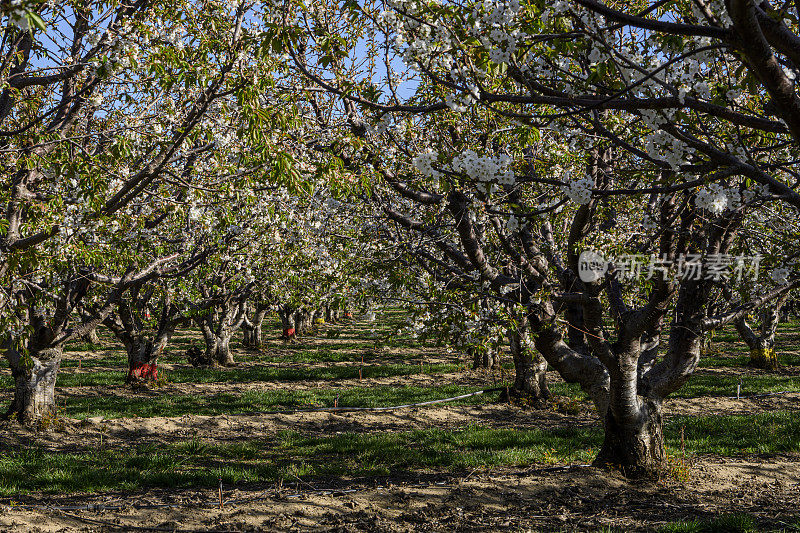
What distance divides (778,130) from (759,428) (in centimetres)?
914

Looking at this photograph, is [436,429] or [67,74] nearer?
[67,74]

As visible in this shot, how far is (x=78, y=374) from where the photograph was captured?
18828mm

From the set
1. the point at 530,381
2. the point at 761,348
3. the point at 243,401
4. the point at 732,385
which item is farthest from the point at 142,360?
the point at 761,348

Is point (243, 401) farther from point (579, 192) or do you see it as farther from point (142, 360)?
point (579, 192)

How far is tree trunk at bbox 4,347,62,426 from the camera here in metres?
11.2

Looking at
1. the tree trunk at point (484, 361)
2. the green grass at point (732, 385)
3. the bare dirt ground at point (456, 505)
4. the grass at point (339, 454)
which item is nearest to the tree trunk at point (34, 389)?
the grass at point (339, 454)

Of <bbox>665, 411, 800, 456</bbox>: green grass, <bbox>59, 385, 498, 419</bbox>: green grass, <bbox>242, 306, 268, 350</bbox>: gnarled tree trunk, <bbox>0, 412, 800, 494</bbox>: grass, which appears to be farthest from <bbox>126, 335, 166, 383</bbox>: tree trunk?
<bbox>665, 411, 800, 456</bbox>: green grass

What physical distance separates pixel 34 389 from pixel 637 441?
35.9 ft

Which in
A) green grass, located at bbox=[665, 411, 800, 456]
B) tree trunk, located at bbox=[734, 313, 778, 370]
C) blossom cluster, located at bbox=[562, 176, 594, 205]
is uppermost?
blossom cluster, located at bbox=[562, 176, 594, 205]

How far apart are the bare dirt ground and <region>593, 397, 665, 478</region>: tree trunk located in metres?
0.19

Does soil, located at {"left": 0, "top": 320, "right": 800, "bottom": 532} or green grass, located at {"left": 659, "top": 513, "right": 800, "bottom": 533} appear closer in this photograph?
green grass, located at {"left": 659, "top": 513, "right": 800, "bottom": 533}

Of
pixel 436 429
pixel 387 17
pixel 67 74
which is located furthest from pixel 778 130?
pixel 436 429

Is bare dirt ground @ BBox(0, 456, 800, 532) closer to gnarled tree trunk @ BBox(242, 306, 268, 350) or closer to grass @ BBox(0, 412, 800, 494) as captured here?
grass @ BBox(0, 412, 800, 494)

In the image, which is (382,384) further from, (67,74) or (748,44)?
(748,44)
